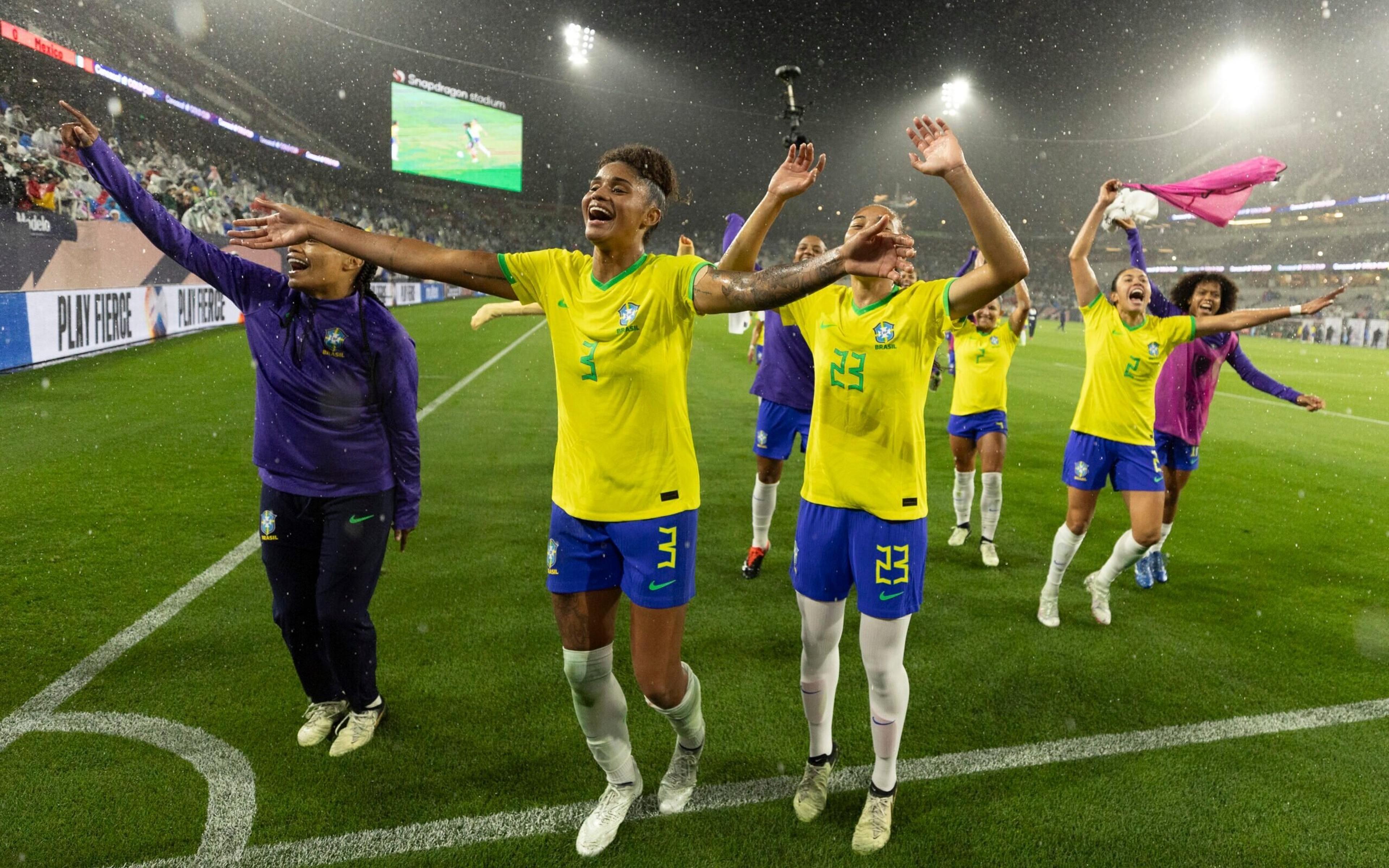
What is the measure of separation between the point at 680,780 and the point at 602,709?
0.52 metres

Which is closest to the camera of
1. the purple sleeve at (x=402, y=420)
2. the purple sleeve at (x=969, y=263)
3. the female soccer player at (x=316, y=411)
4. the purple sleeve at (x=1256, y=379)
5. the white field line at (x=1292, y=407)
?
the female soccer player at (x=316, y=411)

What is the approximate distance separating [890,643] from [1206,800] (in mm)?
1593

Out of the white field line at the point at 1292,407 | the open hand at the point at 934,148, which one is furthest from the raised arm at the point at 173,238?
the white field line at the point at 1292,407

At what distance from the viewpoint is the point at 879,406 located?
293cm

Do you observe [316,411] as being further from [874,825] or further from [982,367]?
[982,367]

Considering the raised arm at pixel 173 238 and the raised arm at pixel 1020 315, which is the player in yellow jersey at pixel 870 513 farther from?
the raised arm at pixel 1020 315

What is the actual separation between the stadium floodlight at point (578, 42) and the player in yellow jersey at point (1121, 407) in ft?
139

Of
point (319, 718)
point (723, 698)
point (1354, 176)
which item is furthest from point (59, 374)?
point (1354, 176)

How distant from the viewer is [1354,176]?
56562 mm

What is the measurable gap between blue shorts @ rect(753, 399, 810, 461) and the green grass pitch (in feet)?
2.97

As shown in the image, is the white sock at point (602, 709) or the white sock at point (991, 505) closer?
the white sock at point (602, 709)

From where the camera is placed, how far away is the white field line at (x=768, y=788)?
273 centimetres

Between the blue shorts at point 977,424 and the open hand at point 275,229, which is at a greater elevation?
the open hand at point 275,229

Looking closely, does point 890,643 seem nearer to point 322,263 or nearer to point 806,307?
point 806,307
